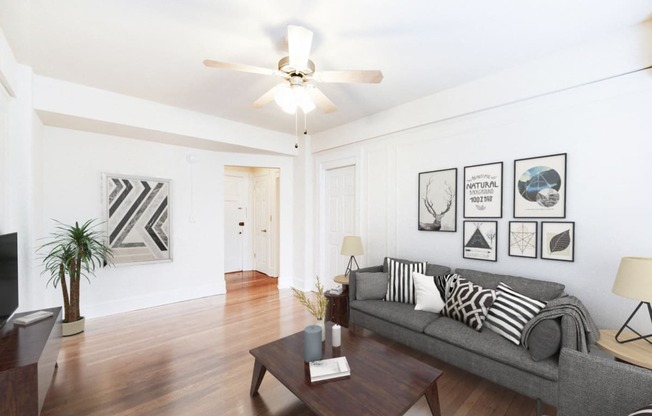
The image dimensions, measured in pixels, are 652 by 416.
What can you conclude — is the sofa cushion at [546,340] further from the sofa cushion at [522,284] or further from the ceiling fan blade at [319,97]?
the ceiling fan blade at [319,97]

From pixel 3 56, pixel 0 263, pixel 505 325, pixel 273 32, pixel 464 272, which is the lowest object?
pixel 505 325

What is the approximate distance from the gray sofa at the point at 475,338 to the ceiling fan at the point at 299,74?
6.35 feet

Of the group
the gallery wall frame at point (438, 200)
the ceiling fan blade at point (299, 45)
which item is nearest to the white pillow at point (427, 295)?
the gallery wall frame at point (438, 200)

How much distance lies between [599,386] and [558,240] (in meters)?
1.55

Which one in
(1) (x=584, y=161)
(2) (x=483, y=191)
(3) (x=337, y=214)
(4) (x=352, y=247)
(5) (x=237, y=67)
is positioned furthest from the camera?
(3) (x=337, y=214)

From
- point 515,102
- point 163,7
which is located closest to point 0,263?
point 163,7

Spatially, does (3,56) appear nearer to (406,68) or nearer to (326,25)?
(326,25)

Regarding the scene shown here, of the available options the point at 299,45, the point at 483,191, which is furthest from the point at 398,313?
the point at 299,45

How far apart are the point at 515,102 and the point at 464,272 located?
1678mm

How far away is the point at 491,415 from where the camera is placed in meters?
1.88

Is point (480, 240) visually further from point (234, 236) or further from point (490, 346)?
point (234, 236)

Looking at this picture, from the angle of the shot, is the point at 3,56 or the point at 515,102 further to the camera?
the point at 515,102

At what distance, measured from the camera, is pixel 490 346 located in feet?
6.75

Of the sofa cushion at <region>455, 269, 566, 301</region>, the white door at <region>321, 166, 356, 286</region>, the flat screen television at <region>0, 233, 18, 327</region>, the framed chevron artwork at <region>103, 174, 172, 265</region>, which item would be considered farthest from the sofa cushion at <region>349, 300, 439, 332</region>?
the framed chevron artwork at <region>103, 174, 172, 265</region>
